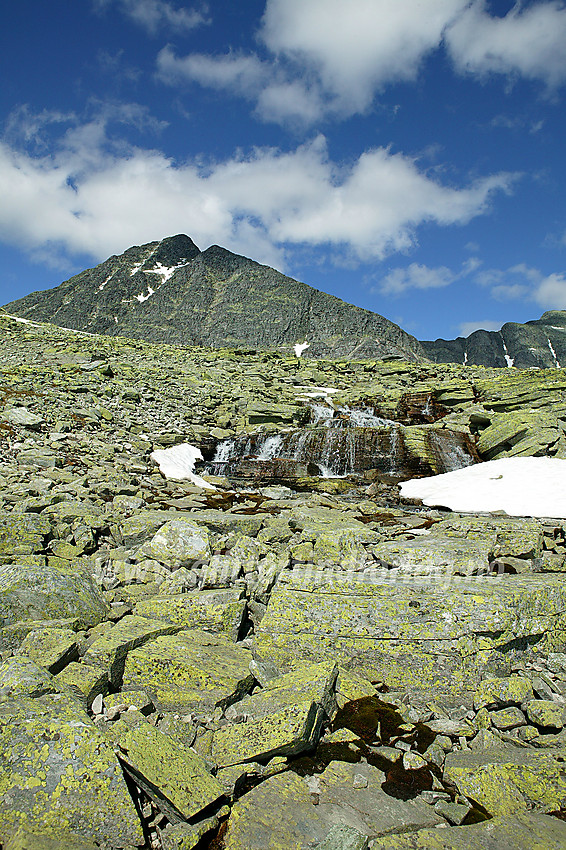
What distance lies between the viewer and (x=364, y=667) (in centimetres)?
575

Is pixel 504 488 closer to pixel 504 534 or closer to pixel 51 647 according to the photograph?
pixel 504 534

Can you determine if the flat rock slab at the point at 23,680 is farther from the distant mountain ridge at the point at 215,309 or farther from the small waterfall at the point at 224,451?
Result: the distant mountain ridge at the point at 215,309

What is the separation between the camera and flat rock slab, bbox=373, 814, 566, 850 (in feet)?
10.9

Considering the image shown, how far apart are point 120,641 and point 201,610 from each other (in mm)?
1345

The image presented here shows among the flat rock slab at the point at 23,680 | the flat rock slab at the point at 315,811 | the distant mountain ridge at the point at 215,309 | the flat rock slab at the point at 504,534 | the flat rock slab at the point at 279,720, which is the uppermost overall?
the distant mountain ridge at the point at 215,309

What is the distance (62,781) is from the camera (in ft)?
11.2

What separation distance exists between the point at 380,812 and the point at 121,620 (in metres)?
4.09

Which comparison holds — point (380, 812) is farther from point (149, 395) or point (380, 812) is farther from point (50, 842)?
point (149, 395)

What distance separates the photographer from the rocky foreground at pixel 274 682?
348cm

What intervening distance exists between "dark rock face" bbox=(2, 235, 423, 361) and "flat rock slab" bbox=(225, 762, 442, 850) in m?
106

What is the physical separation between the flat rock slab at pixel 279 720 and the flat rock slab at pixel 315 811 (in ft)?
0.98

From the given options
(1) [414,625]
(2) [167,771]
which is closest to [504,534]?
(1) [414,625]

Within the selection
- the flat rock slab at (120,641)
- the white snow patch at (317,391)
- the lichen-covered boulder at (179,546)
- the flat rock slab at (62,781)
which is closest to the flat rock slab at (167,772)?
the flat rock slab at (62,781)

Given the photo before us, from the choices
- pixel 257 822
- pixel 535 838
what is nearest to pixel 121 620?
pixel 257 822
